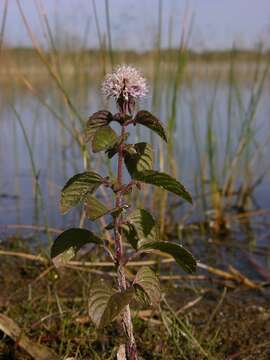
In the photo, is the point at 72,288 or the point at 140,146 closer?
the point at 140,146

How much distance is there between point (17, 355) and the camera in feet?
4.03

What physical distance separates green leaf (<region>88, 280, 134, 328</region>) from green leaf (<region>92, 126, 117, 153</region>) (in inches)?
8.8

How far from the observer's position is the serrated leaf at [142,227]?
89 cm

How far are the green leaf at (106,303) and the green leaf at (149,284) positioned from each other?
25mm

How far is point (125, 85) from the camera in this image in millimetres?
805

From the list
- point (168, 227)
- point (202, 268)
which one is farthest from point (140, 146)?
point (168, 227)

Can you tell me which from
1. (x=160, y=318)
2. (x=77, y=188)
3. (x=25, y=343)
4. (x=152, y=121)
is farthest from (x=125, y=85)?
(x=160, y=318)

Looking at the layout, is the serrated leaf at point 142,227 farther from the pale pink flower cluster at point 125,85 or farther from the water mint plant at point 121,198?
the pale pink flower cluster at point 125,85

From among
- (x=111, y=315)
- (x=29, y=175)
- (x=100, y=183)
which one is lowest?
(x=29, y=175)

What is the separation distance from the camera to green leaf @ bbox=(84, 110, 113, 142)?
86 centimetres

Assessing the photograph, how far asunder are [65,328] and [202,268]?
2.49ft

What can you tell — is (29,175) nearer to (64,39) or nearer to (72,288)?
(64,39)

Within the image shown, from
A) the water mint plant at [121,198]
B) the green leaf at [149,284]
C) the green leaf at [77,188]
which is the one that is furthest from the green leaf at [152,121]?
Answer: the green leaf at [149,284]

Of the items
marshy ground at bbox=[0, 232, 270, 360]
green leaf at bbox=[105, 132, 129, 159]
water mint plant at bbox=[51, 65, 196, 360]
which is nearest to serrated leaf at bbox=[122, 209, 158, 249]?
water mint plant at bbox=[51, 65, 196, 360]
